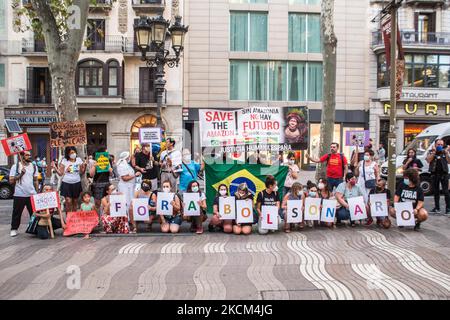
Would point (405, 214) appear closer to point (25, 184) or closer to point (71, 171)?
point (71, 171)

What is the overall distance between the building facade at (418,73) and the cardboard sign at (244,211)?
23836 mm

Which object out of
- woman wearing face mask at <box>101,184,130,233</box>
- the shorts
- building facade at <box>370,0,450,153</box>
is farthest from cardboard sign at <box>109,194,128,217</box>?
building facade at <box>370,0,450,153</box>

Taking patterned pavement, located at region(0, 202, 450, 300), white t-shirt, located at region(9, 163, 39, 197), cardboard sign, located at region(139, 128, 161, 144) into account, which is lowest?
patterned pavement, located at region(0, 202, 450, 300)

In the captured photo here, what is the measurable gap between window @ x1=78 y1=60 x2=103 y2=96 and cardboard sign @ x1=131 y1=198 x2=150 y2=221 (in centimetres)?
2258

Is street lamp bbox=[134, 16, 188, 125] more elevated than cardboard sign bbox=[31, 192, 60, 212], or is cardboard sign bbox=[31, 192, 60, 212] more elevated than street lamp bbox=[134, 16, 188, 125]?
street lamp bbox=[134, 16, 188, 125]

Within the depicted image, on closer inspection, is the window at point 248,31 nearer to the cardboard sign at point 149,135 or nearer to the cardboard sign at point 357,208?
the cardboard sign at point 149,135

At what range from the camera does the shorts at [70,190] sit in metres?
10.8

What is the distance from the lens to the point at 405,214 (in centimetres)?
1011

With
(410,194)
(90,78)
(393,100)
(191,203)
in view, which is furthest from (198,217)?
A: (90,78)

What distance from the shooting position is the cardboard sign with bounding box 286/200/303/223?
10.1 m

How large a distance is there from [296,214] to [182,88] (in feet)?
74.1

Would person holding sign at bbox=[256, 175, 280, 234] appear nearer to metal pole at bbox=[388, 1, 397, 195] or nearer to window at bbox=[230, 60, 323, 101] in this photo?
metal pole at bbox=[388, 1, 397, 195]

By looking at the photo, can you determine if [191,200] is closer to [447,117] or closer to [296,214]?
[296,214]
